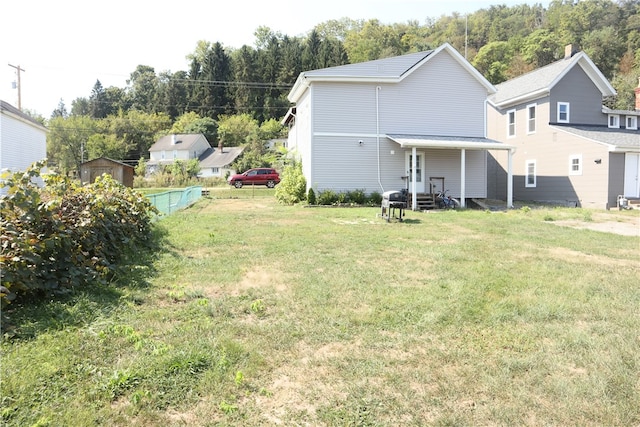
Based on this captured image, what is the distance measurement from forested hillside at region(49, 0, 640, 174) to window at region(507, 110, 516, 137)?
79.2 feet

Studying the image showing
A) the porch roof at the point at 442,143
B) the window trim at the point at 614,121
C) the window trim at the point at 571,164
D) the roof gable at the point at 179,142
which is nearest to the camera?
the porch roof at the point at 442,143

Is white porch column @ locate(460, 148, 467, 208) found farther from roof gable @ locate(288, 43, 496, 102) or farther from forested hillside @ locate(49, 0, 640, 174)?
forested hillside @ locate(49, 0, 640, 174)

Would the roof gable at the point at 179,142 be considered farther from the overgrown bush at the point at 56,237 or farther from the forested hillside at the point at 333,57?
the overgrown bush at the point at 56,237

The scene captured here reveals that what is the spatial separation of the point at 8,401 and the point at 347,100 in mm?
17415

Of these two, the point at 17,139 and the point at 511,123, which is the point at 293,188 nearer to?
the point at 511,123

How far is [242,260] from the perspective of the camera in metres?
6.56

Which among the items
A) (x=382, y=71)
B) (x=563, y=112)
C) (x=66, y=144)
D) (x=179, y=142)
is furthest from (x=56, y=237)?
(x=66, y=144)

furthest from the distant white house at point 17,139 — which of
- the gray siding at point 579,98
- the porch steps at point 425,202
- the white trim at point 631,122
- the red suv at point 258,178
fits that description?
the white trim at point 631,122

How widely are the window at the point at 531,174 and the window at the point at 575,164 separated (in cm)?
225

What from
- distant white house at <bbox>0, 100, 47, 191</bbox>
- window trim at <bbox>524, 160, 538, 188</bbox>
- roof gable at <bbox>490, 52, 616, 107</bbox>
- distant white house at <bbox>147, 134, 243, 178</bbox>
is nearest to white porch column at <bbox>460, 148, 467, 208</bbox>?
window trim at <bbox>524, 160, 538, 188</bbox>

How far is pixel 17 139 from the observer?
20.3 meters

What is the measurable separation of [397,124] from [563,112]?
8924 mm

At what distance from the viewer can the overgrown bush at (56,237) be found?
12.2 ft

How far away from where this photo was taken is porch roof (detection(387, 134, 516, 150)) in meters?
17.0
